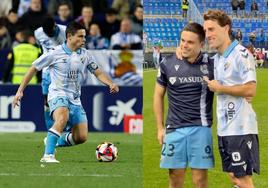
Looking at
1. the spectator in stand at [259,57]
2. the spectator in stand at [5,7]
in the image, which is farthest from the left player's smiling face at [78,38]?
the spectator in stand at [5,7]

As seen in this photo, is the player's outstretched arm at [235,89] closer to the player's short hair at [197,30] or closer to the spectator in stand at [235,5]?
the player's short hair at [197,30]

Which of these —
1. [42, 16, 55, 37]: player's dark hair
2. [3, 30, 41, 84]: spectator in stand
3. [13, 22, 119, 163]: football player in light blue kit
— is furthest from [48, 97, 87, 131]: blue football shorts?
[3, 30, 41, 84]: spectator in stand

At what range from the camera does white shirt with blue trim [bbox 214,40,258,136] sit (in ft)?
16.5

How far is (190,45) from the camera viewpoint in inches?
201

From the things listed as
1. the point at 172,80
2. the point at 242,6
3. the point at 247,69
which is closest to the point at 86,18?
the point at 242,6

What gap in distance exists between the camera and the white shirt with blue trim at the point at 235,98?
5020 mm

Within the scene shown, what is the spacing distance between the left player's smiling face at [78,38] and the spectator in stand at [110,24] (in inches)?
239

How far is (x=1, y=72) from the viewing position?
13.4 m

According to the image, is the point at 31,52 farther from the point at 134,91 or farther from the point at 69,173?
the point at 69,173

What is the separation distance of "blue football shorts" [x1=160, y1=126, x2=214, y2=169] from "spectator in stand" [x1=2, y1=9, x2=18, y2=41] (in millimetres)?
9813

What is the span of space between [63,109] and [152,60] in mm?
1182

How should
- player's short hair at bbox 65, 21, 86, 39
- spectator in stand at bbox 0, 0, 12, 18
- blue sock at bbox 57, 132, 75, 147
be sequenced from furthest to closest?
1. spectator in stand at bbox 0, 0, 12, 18
2. blue sock at bbox 57, 132, 75, 147
3. player's short hair at bbox 65, 21, 86, 39

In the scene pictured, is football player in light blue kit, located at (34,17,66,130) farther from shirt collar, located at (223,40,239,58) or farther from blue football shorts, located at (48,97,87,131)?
shirt collar, located at (223,40,239,58)

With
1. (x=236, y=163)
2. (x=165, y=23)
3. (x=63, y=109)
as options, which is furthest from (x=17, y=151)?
(x=236, y=163)
